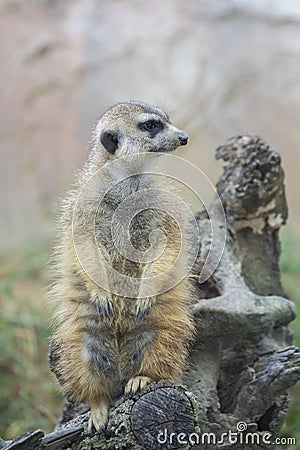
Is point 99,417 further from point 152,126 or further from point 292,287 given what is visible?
point 292,287

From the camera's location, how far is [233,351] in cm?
225

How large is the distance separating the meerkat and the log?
104 millimetres

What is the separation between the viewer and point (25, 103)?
546 centimetres

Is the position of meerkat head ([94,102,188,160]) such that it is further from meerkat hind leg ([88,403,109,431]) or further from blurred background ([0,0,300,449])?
blurred background ([0,0,300,449])

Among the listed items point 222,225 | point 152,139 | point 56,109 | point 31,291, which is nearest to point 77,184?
point 152,139

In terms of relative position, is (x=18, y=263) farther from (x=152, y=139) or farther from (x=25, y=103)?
(x=152, y=139)

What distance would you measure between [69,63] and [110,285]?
383cm

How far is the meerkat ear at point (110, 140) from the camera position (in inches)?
81.7

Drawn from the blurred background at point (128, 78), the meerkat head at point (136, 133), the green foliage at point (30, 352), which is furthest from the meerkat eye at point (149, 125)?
the blurred background at point (128, 78)

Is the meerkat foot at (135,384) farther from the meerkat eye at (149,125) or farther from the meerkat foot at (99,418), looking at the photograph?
the meerkat eye at (149,125)

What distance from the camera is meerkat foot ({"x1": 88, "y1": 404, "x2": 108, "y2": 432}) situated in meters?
1.74

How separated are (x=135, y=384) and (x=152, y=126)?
0.75 metres

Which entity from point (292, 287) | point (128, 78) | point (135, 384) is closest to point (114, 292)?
point (135, 384)

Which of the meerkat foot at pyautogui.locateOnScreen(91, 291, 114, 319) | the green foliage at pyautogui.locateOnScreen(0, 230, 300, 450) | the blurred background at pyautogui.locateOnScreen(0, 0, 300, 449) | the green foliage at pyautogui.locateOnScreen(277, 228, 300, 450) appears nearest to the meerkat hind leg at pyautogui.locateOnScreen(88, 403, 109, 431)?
the meerkat foot at pyautogui.locateOnScreen(91, 291, 114, 319)
